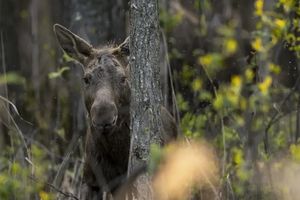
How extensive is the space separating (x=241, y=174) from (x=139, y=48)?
287cm

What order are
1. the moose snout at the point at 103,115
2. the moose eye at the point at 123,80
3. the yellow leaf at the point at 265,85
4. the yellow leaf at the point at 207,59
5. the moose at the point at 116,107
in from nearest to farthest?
the moose snout at the point at 103,115 → the moose at the point at 116,107 → the moose eye at the point at 123,80 → the yellow leaf at the point at 265,85 → the yellow leaf at the point at 207,59

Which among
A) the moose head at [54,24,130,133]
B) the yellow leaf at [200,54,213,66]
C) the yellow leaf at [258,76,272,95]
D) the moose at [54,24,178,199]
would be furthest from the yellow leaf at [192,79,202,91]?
the moose head at [54,24,130,133]

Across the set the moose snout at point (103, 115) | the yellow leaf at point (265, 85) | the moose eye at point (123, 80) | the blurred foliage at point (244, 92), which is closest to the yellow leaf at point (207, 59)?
the blurred foliage at point (244, 92)

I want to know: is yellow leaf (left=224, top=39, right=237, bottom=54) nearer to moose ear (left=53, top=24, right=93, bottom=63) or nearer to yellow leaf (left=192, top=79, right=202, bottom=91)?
yellow leaf (left=192, top=79, right=202, bottom=91)

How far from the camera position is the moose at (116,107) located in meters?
9.39

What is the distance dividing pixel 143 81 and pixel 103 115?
32.4 inches

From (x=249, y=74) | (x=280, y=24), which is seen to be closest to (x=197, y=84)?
(x=249, y=74)

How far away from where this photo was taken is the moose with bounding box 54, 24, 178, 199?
9.39 m

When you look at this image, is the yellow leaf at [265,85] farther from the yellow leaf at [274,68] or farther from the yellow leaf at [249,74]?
the yellow leaf at [249,74]

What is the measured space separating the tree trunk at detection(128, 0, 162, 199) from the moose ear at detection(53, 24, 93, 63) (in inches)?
93.1

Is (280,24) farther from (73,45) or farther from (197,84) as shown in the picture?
(73,45)

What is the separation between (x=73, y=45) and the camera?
10.3 metres

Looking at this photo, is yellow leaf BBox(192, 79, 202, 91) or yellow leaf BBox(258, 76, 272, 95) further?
yellow leaf BBox(192, 79, 202, 91)

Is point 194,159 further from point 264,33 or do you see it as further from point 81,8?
point 81,8
